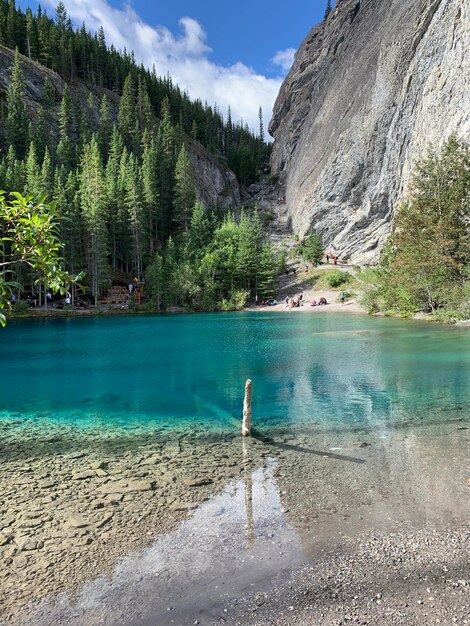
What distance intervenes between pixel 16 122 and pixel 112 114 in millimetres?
31865

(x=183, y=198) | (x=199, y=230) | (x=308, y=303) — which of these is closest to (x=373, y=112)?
(x=308, y=303)

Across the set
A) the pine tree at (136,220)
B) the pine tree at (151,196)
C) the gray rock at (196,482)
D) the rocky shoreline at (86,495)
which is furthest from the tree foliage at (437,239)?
the pine tree at (151,196)

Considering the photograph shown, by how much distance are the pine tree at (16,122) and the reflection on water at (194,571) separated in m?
92.8

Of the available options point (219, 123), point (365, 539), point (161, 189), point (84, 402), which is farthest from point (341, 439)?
point (219, 123)

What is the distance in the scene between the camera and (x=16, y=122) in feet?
286

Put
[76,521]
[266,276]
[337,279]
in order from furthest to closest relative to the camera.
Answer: [266,276]
[337,279]
[76,521]

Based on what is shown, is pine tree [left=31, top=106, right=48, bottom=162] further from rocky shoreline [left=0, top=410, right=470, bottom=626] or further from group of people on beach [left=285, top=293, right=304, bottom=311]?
rocky shoreline [left=0, top=410, right=470, bottom=626]

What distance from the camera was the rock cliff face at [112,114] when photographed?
100000mm

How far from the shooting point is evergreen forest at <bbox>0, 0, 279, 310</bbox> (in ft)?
223

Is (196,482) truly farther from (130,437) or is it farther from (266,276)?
(266,276)

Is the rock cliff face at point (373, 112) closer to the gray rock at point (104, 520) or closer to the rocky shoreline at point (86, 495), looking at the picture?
the rocky shoreline at point (86, 495)

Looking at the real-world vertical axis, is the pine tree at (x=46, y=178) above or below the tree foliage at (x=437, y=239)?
above

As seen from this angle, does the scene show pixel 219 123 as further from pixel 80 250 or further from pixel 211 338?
pixel 211 338

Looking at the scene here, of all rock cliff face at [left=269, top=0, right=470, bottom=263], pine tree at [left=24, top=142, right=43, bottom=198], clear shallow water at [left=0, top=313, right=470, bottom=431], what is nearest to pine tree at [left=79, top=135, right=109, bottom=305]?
pine tree at [left=24, top=142, right=43, bottom=198]
